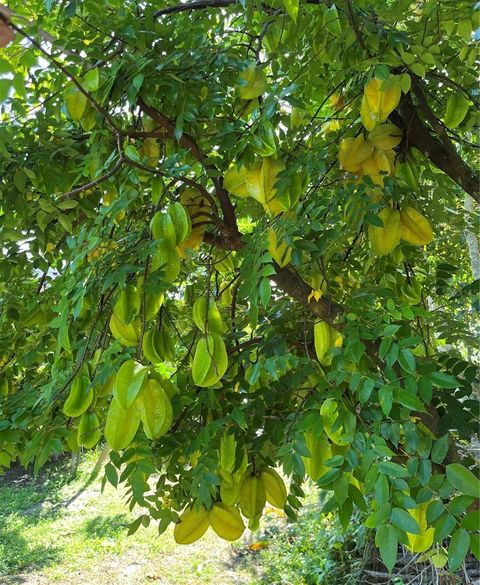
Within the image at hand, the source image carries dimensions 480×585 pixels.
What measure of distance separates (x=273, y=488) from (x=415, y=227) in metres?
0.62

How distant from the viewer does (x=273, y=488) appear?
1.17 meters

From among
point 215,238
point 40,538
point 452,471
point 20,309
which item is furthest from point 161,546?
point 452,471

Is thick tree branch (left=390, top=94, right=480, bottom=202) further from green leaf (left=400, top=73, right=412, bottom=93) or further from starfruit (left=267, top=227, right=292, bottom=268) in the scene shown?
starfruit (left=267, top=227, right=292, bottom=268)

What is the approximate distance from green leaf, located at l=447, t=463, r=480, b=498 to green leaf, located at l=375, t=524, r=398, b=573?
102 mm

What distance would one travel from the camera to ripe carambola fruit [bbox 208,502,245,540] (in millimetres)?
1143

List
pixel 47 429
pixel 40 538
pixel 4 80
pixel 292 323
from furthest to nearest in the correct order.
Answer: pixel 40 538 → pixel 292 323 → pixel 47 429 → pixel 4 80

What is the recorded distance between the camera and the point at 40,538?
4246mm

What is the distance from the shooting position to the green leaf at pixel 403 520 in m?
0.67

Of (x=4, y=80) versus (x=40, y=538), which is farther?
(x=40, y=538)

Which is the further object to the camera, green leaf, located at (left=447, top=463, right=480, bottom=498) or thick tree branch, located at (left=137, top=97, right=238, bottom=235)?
thick tree branch, located at (left=137, top=97, right=238, bottom=235)

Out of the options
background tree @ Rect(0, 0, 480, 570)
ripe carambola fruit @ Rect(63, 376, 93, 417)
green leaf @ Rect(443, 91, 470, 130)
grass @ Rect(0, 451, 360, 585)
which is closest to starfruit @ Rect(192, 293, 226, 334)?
background tree @ Rect(0, 0, 480, 570)

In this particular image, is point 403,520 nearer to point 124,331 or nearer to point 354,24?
point 124,331

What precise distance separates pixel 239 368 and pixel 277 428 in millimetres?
247

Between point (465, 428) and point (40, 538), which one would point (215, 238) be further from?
A: point (40, 538)
